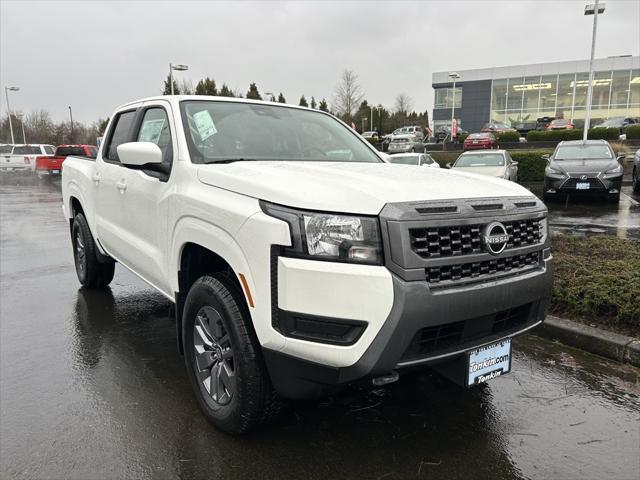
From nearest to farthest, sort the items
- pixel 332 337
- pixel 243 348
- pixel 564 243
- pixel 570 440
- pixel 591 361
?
pixel 332 337
pixel 243 348
pixel 570 440
pixel 591 361
pixel 564 243

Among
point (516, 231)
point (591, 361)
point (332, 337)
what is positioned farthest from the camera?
point (591, 361)

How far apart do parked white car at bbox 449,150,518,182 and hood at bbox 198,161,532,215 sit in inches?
475

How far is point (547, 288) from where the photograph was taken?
2.80 m

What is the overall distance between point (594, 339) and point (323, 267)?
2.96 metres

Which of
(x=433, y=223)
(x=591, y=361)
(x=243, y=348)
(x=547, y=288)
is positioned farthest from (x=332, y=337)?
(x=591, y=361)

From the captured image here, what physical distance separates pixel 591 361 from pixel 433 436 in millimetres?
1823

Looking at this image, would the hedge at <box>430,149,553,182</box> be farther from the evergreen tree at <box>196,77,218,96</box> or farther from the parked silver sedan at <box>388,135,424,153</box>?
the evergreen tree at <box>196,77,218,96</box>

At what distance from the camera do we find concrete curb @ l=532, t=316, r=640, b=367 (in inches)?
152

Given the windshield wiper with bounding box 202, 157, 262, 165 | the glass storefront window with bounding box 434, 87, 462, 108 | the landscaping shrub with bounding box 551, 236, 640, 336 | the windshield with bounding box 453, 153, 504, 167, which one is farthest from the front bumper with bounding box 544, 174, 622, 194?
the glass storefront window with bounding box 434, 87, 462, 108

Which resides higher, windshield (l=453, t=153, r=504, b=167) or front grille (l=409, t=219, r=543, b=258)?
front grille (l=409, t=219, r=543, b=258)

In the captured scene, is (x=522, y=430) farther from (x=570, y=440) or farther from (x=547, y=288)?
(x=547, y=288)

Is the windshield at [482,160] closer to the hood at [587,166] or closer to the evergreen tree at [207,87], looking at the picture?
the hood at [587,166]

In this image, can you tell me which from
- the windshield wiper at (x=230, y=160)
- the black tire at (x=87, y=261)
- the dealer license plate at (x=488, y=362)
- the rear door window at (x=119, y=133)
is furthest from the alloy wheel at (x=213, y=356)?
the black tire at (x=87, y=261)

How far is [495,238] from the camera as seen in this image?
249cm
